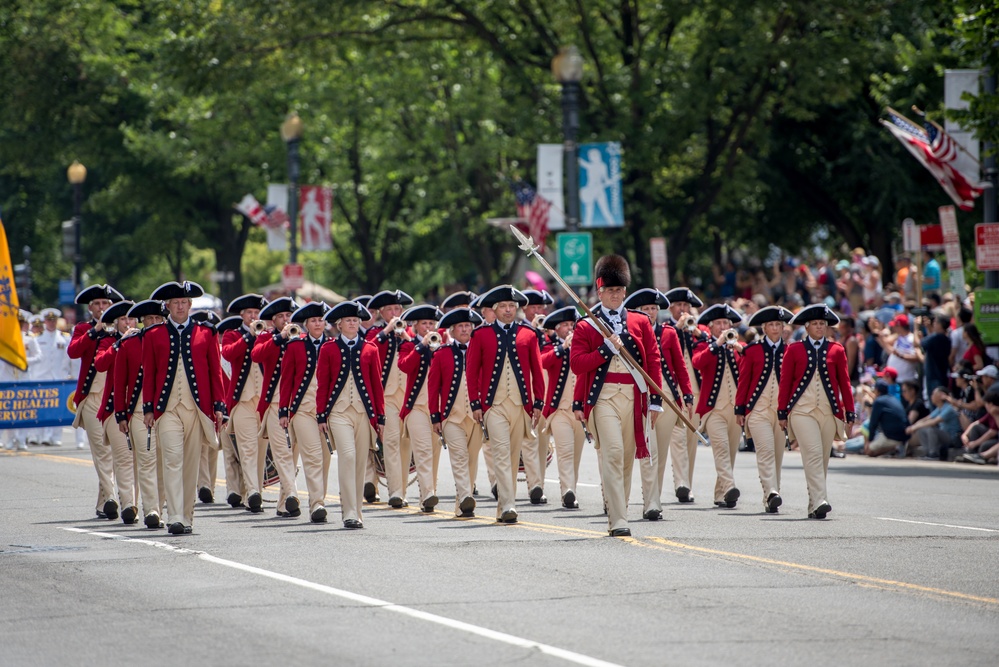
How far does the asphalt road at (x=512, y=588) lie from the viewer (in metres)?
8.27

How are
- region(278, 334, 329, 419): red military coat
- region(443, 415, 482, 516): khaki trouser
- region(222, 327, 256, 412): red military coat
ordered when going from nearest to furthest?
region(278, 334, 329, 419): red military coat, region(443, 415, 482, 516): khaki trouser, region(222, 327, 256, 412): red military coat

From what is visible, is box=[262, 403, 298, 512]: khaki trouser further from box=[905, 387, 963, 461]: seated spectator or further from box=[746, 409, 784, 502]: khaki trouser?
box=[905, 387, 963, 461]: seated spectator

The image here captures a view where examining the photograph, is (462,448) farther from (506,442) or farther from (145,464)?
(145,464)

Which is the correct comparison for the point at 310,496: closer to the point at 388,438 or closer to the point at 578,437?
the point at 388,438

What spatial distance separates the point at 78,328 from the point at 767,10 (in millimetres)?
16559

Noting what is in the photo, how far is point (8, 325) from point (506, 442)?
10537mm

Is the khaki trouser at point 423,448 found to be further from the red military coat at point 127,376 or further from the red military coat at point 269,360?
the red military coat at point 127,376

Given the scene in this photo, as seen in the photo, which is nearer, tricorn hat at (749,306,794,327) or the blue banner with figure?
tricorn hat at (749,306,794,327)

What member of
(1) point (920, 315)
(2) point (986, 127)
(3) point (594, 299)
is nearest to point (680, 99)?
(3) point (594, 299)

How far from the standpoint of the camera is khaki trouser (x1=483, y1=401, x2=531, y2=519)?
14.1 m

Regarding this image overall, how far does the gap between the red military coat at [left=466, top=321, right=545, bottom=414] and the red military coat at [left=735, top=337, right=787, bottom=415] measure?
2.23 m

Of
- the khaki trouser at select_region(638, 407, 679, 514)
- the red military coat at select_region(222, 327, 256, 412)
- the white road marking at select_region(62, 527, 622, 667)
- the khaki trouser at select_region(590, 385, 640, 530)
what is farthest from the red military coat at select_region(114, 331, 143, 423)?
the khaki trouser at select_region(638, 407, 679, 514)

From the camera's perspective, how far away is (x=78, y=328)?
1587 cm

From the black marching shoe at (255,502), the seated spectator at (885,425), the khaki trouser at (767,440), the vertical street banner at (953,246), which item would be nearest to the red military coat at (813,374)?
the khaki trouser at (767,440)
